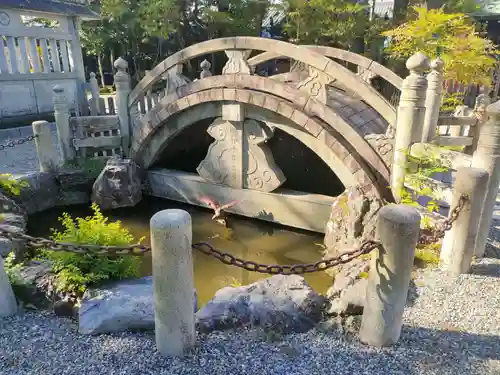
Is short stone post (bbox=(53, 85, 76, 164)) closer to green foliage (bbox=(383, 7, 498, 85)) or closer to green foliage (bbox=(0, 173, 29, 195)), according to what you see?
green foliage (bbox=(0, 173, 29, 195))

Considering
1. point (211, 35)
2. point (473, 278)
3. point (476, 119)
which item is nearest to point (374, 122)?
point (476, 119)

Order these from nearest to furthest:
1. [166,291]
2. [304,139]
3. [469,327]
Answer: [166,291] < [469,327] < [304,139]

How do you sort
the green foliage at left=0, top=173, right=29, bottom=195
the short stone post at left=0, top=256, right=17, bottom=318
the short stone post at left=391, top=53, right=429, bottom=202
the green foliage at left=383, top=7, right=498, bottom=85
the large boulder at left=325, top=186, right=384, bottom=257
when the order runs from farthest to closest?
the green foliage at left=383, top=7, right=498, bottom=85
the green foliage at left=0, top=173, right=29, bottom=195
the large boulder at left=325, top=186, right=384, bottom=257
the short stone post at left=391, top=53, right=429, bottom=202
the short stone post at left=0, top=256, right=17, bottom=318

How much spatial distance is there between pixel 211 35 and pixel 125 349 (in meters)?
17.4

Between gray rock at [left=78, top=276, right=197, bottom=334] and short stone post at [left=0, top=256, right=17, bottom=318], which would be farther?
short stone post at [left=0, top=256, right=17, bottom=318]

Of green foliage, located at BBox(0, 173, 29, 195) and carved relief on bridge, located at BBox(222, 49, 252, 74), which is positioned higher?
carved relief on bridge, located at BBox(222, 49, 252, 74)

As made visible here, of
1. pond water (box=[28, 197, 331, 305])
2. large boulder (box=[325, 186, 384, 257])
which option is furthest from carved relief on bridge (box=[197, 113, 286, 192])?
large boulder (box=[325, 186, 384, 257])

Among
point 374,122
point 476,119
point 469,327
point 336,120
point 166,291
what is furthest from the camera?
point 476,119

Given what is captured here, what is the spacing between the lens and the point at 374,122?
693 cm

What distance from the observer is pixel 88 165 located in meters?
7.88

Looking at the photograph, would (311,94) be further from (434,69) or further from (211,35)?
(211,35)

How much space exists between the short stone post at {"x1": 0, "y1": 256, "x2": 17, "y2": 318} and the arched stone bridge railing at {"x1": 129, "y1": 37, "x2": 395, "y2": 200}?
14.2 feet

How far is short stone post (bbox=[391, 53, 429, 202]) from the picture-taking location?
14.8ft

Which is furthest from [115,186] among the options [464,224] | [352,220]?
[464,224]
